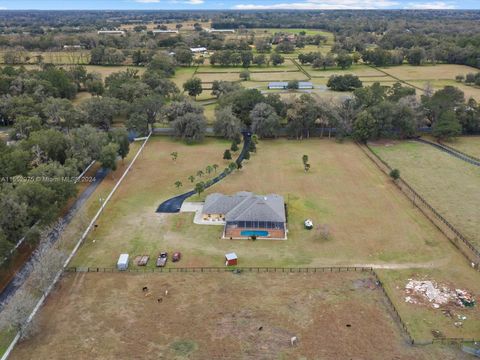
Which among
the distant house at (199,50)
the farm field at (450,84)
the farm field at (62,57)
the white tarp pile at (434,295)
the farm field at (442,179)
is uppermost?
the farm field at (62,57)

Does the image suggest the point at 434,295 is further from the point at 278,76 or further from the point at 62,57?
the point at 62,57

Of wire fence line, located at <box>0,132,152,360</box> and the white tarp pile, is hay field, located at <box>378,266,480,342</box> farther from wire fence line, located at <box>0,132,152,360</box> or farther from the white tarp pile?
wire fence line, located at <box>0,132,152,360</box>

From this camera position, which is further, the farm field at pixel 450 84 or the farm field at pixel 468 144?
the farm field at pixel 450 84

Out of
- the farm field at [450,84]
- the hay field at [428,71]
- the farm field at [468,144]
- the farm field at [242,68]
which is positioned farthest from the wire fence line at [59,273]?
the hay field at [428,71]

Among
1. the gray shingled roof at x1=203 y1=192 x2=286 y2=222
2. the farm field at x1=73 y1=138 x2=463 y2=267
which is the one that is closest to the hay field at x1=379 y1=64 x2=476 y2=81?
the farm field at x1=73 y1=138 x2=463 y2=267

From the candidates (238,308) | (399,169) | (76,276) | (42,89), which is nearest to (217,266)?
(238,308)

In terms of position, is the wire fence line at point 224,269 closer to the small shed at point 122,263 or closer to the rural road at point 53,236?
the small shed at point 122,263

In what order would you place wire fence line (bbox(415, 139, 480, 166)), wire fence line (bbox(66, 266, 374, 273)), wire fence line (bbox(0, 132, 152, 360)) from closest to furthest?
1. wire fence line (bbox(0, 132, 152, 360))
2. wire fence line (bbox(66, 266, 374, 273))
3. wire fence line (bbox(415, 139, 480, 166))
